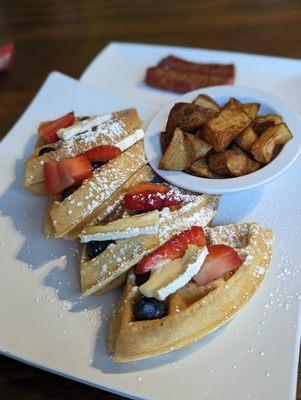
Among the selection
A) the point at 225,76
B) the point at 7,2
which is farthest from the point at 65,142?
the point at 7,2

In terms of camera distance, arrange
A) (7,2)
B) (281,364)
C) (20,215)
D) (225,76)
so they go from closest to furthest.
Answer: (281,364) → (20,215) → (225,76) → (7,2)

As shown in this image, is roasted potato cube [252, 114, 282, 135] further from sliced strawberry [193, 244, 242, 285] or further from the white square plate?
sliced strawberry [193, 244, 242, 285]

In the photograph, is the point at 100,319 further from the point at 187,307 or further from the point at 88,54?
the point at 88,54

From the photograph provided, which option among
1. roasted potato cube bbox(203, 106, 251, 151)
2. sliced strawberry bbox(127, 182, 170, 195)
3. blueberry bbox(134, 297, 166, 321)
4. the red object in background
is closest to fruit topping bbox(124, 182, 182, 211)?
sliced strawberry bbox(127, 182, 170, 195)

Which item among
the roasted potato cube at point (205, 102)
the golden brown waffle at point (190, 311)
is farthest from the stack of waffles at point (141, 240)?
the roasted potato cube at point (205, 102)

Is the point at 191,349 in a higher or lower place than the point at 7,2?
lower
